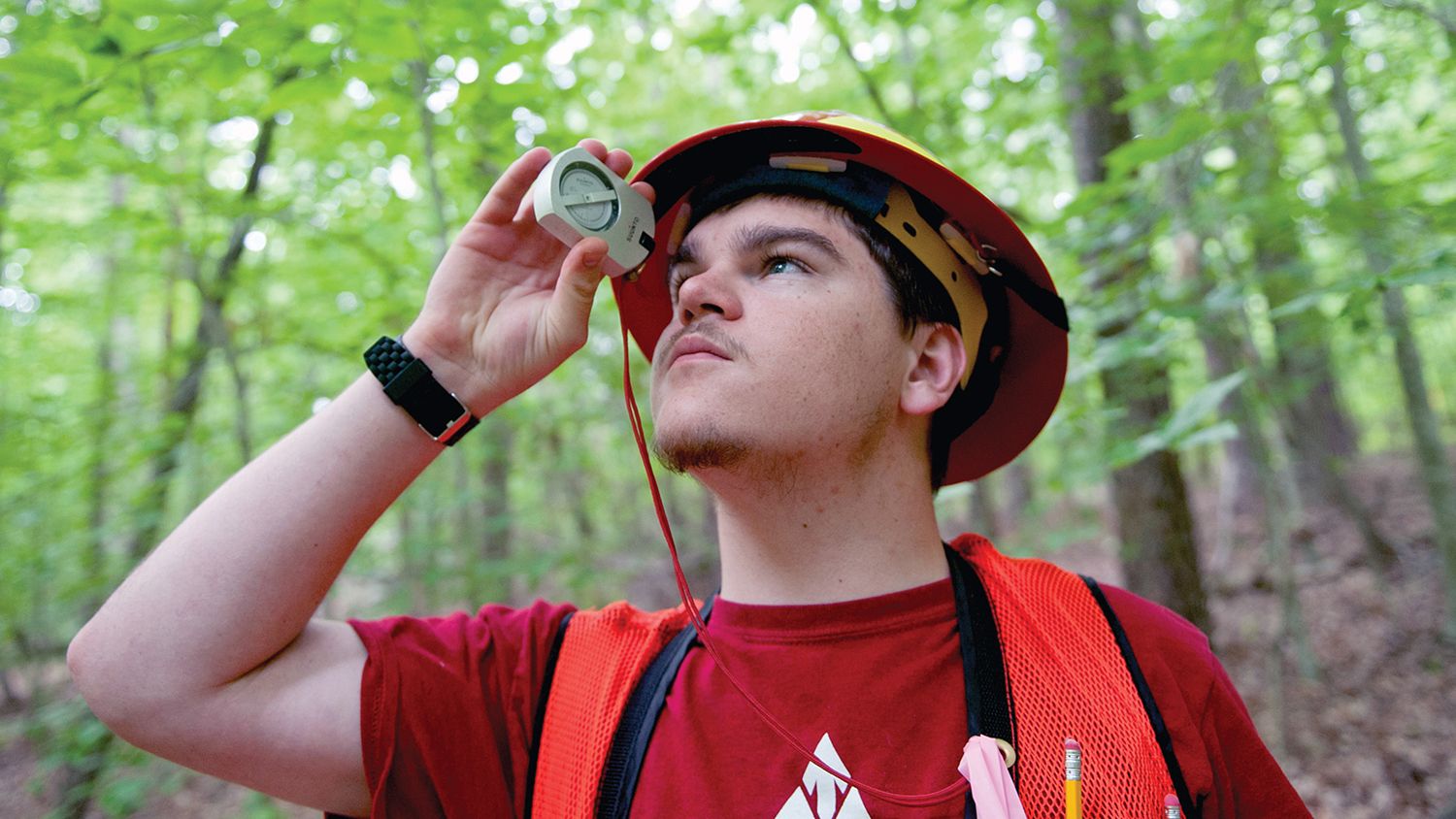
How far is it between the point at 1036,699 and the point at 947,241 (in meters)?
1.20

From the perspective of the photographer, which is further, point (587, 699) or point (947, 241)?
point (947, 241)

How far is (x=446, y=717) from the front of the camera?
1.80m

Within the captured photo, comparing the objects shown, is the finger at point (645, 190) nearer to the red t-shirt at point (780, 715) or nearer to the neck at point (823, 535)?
the neck at point (823, 535)

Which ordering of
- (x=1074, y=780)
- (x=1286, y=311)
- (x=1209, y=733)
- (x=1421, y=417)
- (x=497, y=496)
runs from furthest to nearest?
1. (x=1421, y=417)
2. (x=497, y=496)
3. (x=1286, y=311)
4. (x=1209, y=733)
5. (x=1074, y=780)

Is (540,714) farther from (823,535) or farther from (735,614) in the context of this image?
(823,535)

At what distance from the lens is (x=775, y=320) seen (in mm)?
1898

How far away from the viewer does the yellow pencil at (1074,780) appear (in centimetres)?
142

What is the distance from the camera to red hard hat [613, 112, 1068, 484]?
2133 millimetres

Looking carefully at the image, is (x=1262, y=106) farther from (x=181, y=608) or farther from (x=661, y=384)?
(x=181, y=608)

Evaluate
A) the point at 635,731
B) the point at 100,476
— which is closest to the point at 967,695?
the point at 635,731

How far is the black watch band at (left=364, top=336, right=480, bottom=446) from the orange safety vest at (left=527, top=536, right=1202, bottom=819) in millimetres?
570

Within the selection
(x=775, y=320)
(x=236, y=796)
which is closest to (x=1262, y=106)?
(x=775, y=320)

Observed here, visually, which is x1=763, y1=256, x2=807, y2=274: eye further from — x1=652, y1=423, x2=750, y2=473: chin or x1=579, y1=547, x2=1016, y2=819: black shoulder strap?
x1=579, y1=547, x2=1016, y2=819: black shoulder strap

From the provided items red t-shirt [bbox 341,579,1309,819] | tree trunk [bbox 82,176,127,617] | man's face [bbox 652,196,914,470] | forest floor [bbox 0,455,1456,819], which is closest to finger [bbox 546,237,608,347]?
man's face [bbox 652,196,914,470]
